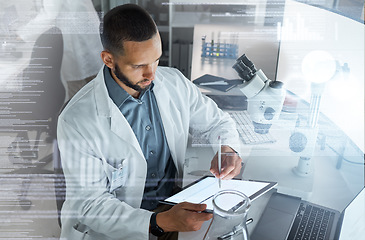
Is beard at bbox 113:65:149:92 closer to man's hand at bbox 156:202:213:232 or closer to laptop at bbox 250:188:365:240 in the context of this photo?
man's hand at bbox 156:202:213:232

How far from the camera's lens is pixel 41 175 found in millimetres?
1075

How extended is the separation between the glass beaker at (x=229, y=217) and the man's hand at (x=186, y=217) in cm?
10

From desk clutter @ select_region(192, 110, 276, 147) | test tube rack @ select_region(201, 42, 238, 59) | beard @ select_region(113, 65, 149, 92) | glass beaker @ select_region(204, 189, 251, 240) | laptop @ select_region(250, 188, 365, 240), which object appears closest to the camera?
glass beaker @ select_region(204, 189, 251, 240)

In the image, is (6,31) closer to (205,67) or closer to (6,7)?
(6,7)

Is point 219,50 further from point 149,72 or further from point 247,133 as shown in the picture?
point 149,72

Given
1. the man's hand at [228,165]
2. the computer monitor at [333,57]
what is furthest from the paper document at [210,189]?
the computer monitor at [333,57]

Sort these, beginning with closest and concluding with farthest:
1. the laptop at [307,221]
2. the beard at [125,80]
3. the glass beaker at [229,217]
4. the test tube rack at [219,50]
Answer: the glass beaker at [229,217] < the laptop at [307,221] < the beard at [125,80] < the test tube rack at [219,50]

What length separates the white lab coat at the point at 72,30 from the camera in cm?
109

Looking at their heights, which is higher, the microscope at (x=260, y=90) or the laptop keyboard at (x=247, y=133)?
the microscope at (x=260, y=90)

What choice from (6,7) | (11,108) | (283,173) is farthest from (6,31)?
(283,173)

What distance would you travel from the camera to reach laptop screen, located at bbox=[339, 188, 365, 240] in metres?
0.81

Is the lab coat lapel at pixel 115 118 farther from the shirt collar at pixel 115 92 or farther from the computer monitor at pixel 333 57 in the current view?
the computer monitor at pixel 333 57

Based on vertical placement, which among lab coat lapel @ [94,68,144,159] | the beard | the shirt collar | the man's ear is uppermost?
the man's ear

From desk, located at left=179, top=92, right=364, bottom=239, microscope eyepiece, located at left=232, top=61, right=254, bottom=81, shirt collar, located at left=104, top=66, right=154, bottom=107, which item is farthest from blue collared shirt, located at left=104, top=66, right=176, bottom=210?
microscope eyepiece, located at left=232, top=61, right=254, bottom=81
